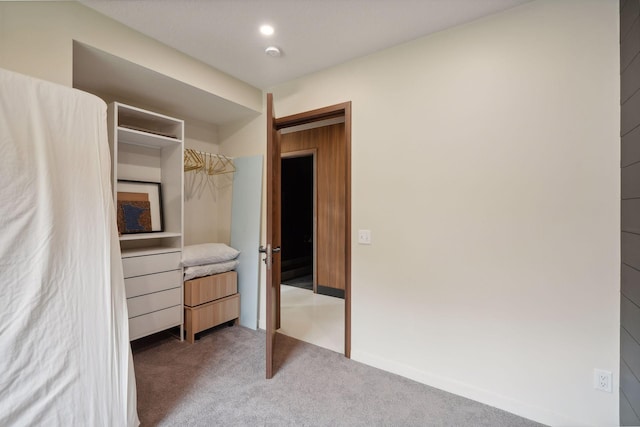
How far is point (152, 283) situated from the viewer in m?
2.40

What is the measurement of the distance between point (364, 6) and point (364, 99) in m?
0.67

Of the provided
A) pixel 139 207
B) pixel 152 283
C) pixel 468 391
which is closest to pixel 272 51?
pixel 139 207

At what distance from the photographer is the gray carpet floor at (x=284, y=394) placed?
168 centimetres

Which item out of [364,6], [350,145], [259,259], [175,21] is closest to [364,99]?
[350,145]

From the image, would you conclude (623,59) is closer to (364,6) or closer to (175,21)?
(364,6)

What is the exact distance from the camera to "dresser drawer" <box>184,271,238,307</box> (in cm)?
262

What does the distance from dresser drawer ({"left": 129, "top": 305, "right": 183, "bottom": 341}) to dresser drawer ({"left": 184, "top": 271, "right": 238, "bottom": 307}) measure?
0.14 m

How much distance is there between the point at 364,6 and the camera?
174cm

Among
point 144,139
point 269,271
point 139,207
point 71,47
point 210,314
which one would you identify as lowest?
point 210,314

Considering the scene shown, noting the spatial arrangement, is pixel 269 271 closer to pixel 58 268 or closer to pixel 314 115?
pixel 58 268

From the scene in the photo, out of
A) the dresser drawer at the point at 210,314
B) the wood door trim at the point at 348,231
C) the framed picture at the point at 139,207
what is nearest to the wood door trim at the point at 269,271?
the wood door trim at the point at 348,231

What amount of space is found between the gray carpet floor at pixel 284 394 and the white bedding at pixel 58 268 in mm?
400

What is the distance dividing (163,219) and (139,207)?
251 millimetres

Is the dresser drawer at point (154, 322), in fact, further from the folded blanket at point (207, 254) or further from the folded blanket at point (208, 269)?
the folded blanket at point (207, 254)
